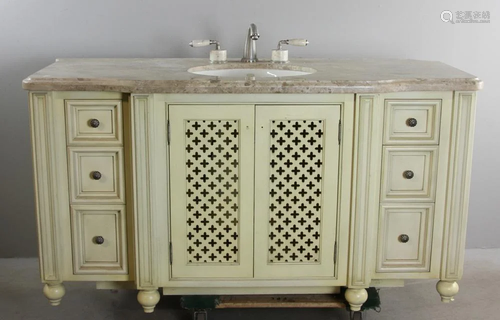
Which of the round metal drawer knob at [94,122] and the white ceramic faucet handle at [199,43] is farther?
the white ceramic faucet handle at [199,43]

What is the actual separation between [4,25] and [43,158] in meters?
0.84

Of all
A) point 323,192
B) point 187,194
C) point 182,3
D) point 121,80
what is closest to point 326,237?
point 323,192

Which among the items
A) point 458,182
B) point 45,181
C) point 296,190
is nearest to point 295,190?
point 296,190

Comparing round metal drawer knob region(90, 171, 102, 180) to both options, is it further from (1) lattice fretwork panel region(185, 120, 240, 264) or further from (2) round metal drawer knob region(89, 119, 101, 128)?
(1) lattice fretwork panel region(185, 120, 240, 264)

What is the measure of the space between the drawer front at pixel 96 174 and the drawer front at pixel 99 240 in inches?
1.4

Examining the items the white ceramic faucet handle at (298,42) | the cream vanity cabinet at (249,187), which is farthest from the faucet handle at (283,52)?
the cream vanity cabinet at (249,187)

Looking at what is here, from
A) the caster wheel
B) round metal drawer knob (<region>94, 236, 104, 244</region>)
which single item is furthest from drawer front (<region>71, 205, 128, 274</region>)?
the caster wheel

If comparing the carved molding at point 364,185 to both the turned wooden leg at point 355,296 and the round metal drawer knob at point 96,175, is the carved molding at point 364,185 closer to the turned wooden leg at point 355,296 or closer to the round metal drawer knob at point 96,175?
the turned wooden leg at point 355,296

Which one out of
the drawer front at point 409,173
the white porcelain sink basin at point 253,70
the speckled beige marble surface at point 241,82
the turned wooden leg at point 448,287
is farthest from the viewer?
the white porcelain sink basin at point 253,70

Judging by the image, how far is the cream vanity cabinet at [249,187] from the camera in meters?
2.16

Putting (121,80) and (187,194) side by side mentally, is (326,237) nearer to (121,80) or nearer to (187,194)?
(187,194)

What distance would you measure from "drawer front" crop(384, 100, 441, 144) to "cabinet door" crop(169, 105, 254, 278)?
0.42m

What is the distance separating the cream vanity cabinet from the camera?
2156mm

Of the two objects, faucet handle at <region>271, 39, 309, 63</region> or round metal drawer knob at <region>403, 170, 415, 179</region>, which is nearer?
A: round metal drawer knob at <region>403, 170, 415, 179</region>
